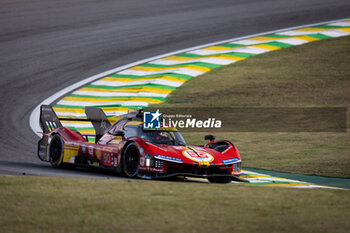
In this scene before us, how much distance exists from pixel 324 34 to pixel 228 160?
56.3 ft

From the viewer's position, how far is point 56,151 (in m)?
13.7

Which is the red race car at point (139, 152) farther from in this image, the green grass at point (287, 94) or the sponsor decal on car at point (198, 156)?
the green grass at point (287, 94)

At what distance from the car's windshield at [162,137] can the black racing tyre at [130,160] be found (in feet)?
1.25

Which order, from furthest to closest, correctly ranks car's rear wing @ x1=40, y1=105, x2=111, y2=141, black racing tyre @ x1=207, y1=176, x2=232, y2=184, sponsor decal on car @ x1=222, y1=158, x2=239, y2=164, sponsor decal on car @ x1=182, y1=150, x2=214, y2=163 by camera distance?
car's rear wing @ x1=40, y1=105, x2=111, y2=141 < black racing tyre @ x1=207, y1=176, x2=232, y2=184 < sponsor decal on car @ x1=222, y1=158, x2=239, y2=164 < sponsor decal on car @ x1=182, y1=150, x2=214, y2=163

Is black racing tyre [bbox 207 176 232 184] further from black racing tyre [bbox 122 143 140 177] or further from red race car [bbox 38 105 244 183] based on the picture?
black racing tyre [bbox 122 143 140 177]

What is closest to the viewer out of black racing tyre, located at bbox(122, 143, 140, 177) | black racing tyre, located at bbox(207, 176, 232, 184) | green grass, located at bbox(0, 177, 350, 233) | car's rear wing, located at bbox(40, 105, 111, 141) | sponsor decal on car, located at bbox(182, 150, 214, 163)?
green grass, located at bbox(0, 177, 350, 233)

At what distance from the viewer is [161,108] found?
754 inches

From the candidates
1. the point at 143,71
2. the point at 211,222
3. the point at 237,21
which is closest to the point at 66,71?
the point at 143,71

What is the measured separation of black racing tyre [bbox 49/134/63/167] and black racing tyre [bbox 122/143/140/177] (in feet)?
7.16

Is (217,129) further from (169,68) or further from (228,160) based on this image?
(228,160)

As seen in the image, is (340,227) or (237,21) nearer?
(340,227)

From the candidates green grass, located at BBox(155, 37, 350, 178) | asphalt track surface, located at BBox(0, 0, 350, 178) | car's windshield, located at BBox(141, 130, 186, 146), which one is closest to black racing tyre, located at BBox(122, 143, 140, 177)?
car's windshield, located at BBox(141, 130, 186, 146)

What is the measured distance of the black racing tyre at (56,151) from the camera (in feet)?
44.4

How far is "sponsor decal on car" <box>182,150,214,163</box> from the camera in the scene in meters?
11.4
